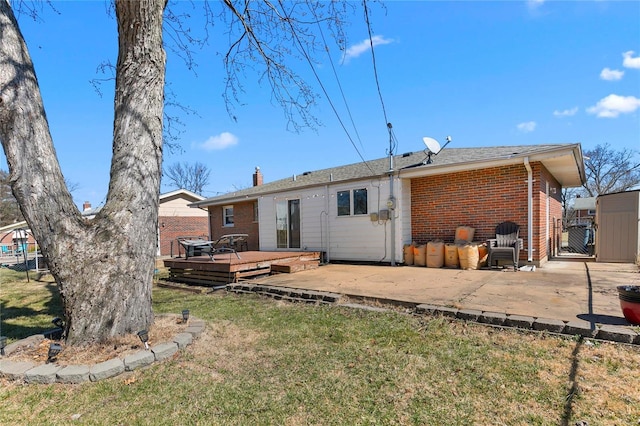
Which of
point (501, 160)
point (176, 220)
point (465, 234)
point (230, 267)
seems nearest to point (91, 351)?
point (230, 267)

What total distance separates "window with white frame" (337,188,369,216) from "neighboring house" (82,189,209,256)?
13309mm

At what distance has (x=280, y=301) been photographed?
5.80 metres

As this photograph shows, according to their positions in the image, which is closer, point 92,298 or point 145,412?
point 145,412

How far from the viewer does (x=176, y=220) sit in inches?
885

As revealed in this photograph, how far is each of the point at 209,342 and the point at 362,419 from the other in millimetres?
2313

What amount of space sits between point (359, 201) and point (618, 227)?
7.02 metres

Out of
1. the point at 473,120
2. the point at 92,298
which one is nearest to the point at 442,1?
the point at 473,120

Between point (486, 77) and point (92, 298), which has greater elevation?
point (486, 77)

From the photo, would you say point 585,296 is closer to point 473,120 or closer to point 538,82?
point 538,82

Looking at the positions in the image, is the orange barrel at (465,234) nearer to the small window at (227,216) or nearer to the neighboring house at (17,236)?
the neighboring house at (17,236)

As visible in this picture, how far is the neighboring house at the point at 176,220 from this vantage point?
853 inches

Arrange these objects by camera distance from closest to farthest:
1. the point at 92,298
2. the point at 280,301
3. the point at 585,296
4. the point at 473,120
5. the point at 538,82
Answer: the point at 92,298, the point at 585,296, the point at 280,301, the point at 538,82, the point at 473,120

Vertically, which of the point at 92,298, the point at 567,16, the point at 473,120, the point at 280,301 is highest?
the point at 567,16

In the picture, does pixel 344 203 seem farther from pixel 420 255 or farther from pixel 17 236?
pixel 17 236
